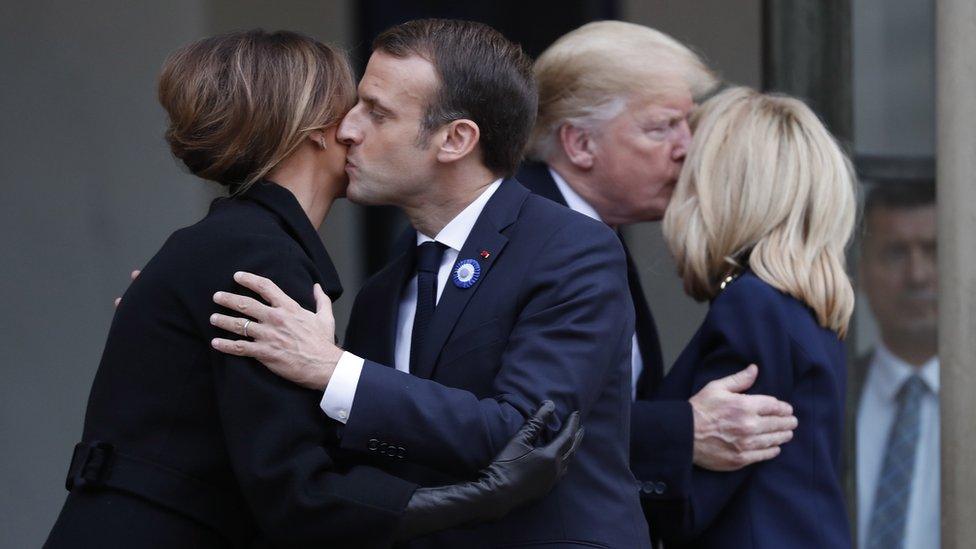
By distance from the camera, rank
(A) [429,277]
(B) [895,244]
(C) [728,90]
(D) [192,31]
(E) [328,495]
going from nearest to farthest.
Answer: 1. (E) [328,495]
2. (A) [429,277]
3. (C) [728,90]
4. (D) [192,31]
5. (B) [895,244]

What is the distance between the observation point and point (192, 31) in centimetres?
462

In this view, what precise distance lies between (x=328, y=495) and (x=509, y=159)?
0.76 m

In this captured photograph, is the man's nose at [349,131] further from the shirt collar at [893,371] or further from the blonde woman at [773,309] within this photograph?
the shirt collar at [893,371]

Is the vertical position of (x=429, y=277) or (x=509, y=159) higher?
(x=509, y=159)

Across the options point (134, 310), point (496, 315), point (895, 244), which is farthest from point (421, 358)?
point (895, 244)

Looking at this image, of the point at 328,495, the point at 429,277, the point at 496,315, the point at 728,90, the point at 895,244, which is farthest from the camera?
the point at 895,244

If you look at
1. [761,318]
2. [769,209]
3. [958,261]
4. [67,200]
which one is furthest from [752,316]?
[67,200]

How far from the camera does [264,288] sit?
2.34 metres

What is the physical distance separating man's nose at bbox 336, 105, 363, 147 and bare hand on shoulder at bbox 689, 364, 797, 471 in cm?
98

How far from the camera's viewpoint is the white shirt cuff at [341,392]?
2357 millimetres

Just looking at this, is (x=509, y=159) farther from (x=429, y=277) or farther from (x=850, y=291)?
(x=850, y=291)

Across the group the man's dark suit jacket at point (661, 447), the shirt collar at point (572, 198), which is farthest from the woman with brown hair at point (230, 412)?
the shirt collar at point (572, 198)

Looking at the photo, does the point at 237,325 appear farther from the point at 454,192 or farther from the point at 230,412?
the point at 454,192

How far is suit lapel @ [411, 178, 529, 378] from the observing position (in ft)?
8.27
